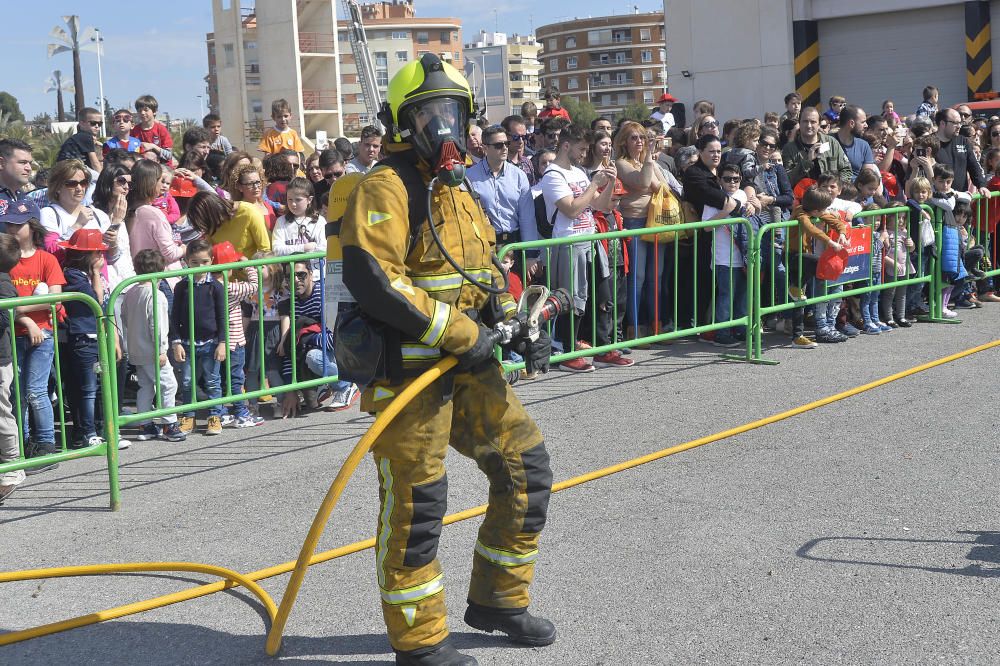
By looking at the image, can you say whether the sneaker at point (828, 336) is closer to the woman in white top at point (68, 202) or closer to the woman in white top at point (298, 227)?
the woman in white top at point (298, 227)

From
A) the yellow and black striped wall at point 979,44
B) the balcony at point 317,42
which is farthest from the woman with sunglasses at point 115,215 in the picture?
the balcony at point 317,42

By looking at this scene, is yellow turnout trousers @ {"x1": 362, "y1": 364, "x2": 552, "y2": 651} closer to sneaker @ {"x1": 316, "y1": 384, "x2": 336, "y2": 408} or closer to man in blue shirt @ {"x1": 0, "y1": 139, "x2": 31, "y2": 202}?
sneaker @ {"x1": 316, "y1": 384, "x2": 336, "y2": 408}

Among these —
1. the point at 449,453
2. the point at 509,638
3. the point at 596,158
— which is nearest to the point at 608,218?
the point at 596,158

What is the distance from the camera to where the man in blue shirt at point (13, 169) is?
26.0ft

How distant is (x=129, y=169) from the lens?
862 cm

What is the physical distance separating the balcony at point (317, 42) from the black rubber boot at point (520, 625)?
174ft

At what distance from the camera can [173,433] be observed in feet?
24.3

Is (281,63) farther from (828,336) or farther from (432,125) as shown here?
(432,125)

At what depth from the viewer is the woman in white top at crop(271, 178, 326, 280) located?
852 cm

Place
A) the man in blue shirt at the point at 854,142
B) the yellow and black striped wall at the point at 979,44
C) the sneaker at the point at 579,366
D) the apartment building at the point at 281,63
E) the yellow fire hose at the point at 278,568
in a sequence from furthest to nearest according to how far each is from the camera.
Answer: the apartment building at the point at 281,63
the yellow and black striped wall at the point at 979,44
the man in blue shirt at the point at 854,142
the sneaker at the point at 579,366
the yellow fire hose at the point at 278,568

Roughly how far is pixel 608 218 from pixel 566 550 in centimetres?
497

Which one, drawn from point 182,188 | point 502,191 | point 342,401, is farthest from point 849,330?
point 182,188

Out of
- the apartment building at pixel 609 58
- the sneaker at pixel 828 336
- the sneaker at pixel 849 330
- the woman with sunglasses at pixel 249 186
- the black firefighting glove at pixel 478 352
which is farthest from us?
the apartment building at pixel 609 58

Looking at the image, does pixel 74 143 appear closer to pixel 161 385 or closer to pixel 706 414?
pixel 161 385
